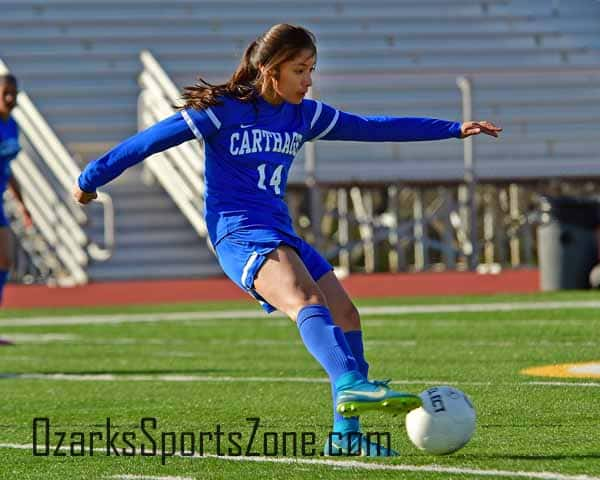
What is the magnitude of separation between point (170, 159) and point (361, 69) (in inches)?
175

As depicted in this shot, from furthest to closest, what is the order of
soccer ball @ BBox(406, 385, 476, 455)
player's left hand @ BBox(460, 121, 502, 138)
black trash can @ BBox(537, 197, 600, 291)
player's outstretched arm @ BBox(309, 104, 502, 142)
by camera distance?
black trash can @ BBox(537, 197, 600, 291) < player's outstretched arm @ BBox(309, 104, 502, 142) < player's left hand @ BBox(460, 121, 502, 138) < soccer ball @ BBox(406, 385, 476, 455)

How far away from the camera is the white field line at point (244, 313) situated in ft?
44.9

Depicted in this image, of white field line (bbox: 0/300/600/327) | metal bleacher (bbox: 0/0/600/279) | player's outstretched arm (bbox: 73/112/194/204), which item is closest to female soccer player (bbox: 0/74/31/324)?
white field line (bbox: 0/300/600/327)

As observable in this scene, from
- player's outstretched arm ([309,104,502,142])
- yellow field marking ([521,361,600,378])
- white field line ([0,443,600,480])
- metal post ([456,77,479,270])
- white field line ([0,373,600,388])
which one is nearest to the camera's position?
white field line ([0,443,600,480])

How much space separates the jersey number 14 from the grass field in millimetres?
958

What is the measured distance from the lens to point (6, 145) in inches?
449

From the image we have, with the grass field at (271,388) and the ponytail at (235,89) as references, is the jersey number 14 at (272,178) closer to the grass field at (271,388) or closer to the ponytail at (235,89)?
the ponytail at (235,89)

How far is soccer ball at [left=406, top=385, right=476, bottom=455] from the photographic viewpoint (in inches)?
206

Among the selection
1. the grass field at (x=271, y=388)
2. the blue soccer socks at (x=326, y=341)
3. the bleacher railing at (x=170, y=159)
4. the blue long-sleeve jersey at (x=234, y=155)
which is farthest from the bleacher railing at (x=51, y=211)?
the blue soccer socks at (x=326, y=341)

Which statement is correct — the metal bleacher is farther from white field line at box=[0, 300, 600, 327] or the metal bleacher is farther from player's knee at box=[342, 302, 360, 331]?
player's knee at box=[342, 302, 360, 331]

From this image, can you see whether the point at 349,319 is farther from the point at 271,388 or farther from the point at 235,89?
the point at 271,388

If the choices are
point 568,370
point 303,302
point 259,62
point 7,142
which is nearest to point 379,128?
point 259,62

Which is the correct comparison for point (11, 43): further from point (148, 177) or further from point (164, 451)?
point (164, 451)

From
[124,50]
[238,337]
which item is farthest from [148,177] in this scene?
[238,337]
